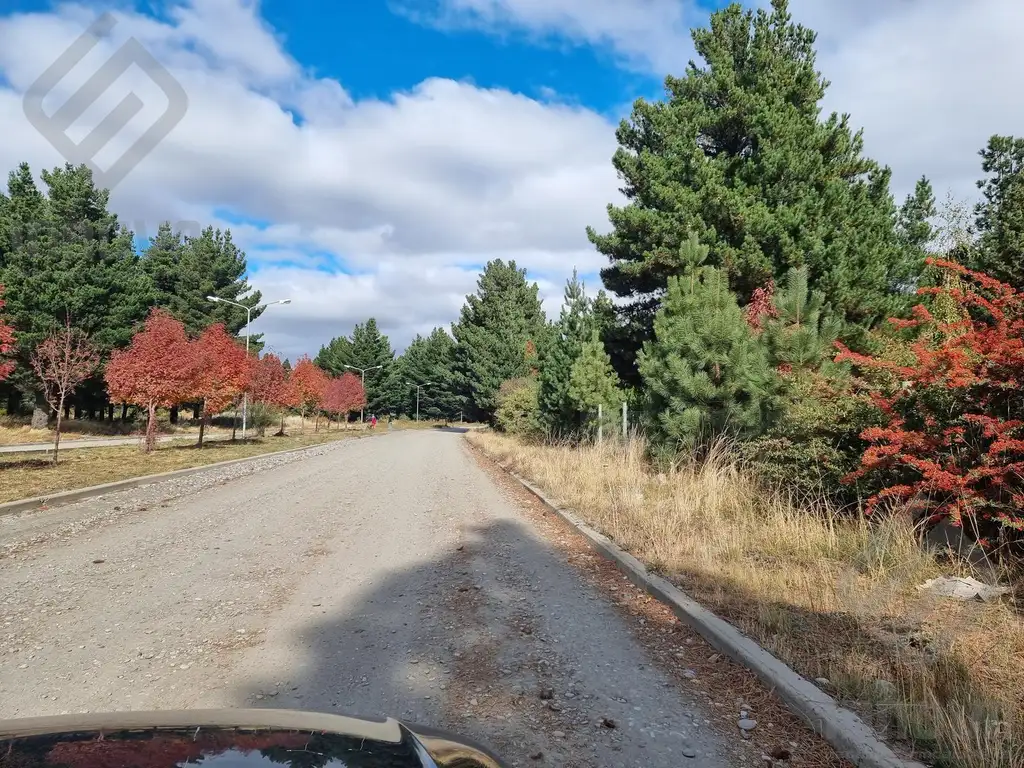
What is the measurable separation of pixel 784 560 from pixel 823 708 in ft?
9.65

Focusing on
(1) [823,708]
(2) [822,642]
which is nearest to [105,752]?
(1) [823,708]

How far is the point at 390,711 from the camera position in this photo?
3.60m

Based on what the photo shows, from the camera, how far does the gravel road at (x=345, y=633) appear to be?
3.60 metres

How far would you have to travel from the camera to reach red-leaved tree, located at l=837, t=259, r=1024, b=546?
203 inches

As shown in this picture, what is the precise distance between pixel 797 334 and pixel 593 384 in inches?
382

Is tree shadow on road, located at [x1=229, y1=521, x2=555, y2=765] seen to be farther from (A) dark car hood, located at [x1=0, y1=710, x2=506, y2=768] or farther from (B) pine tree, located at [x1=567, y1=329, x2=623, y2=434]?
(B) pine tree, located at [x1=567, y1=329, x2=623, y2=434]

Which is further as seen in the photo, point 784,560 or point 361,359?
point 361,359

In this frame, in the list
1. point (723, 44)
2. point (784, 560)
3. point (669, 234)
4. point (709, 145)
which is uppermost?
point (723, 44)

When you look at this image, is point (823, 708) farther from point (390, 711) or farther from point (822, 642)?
point (390, 711)

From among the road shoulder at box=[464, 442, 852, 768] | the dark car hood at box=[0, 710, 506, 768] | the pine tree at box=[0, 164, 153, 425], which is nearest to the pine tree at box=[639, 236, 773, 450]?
the road shoulder at box=[464, 442, 852, 768]

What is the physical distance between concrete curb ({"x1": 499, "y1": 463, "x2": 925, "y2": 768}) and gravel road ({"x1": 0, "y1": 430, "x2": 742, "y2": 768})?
49 centimetres

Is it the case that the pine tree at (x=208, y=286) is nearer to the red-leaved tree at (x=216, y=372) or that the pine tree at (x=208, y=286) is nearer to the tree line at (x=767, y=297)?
the tree line at (x=767, y=297)

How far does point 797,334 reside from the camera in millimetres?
9719

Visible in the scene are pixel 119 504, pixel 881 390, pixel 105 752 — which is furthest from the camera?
pixel 119 504
